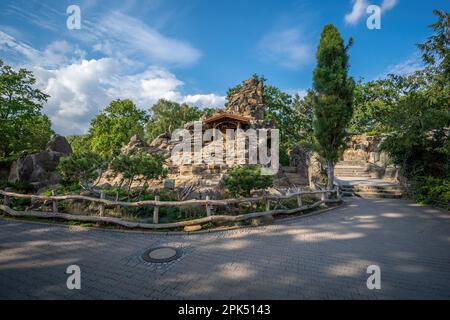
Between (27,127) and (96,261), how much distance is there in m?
21.1

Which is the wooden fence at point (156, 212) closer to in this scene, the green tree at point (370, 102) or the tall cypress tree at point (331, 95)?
the tall cypress tree at point (331, 95)

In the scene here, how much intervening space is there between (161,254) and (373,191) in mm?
15132

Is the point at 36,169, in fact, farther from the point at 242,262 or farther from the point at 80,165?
the point at 242,262

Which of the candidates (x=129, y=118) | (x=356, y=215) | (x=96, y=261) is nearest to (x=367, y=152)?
(x=356, y=215)

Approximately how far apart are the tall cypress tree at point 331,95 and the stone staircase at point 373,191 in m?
3.68

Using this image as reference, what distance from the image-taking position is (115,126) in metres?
32.4

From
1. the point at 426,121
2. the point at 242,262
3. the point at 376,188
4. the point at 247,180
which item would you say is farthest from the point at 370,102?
the point at 242,262

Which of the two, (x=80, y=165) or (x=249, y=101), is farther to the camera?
(x=249, y=101)

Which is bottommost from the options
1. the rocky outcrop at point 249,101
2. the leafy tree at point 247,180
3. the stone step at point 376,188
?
the stone step at point 376,188

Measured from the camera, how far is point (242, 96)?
1211 inches

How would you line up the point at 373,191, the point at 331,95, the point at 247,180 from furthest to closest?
the point at 373,191, the point at 331,95, the point at 247,180

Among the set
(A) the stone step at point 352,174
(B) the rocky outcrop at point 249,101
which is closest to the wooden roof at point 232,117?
(B) the rocky outcrop at point 249,101

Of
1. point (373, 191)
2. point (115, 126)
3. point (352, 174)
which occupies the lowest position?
point (373, 191)

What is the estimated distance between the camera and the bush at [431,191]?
9.33 meters
